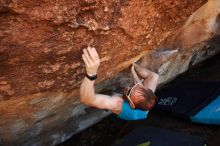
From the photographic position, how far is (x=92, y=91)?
2191 mm

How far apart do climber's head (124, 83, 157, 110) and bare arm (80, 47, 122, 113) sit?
0.47ft

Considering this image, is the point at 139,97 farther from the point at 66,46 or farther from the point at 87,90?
the point at 66,46

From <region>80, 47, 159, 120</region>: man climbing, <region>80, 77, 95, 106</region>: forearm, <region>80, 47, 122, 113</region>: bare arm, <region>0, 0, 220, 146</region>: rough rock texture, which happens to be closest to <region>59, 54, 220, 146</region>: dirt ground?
<region>0, 0, 220, 146</region>: rough rock texture

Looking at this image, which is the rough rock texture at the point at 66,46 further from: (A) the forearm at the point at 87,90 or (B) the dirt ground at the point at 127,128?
(B) the dirt ground at the point at 127,128

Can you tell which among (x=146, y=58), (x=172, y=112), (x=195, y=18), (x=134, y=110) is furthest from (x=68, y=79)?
(x=172, y=112)

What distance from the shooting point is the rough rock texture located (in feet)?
5.83

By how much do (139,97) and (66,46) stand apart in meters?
0.70

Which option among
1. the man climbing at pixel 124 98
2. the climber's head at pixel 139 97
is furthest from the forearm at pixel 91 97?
the climber's head at pixel 139 97

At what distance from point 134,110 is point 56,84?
621 mm

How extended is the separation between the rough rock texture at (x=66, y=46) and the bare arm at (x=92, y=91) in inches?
3.7

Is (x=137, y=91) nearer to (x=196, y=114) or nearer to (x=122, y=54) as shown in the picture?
(x=122, y=54)

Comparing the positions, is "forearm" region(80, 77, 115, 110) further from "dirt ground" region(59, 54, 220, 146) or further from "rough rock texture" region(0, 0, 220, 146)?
"dirt ground" region(59, 54, 220, 146)

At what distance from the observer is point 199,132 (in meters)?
3.25

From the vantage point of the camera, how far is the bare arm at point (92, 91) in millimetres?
2021
